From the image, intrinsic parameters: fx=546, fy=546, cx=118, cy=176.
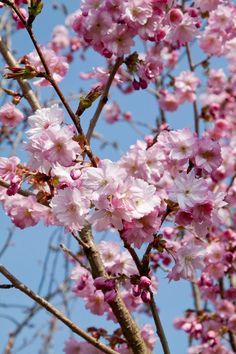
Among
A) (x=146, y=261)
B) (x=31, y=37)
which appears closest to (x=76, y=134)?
(x=31, y=37)

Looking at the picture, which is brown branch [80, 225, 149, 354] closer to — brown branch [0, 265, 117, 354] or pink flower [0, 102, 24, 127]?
brown branch [0, 265, 117, 354]

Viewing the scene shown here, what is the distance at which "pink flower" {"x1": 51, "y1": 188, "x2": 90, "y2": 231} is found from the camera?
74.9 inches

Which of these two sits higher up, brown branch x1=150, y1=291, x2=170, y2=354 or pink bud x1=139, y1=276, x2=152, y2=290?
pink bud x1=139, y1=276, x2=152, y2=290

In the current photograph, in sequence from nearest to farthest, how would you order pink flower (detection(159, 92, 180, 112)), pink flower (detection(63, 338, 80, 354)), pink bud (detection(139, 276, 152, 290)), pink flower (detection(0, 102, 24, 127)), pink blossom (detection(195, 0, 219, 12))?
pink bud (detection(139, 276, 152, 290))
pink flower (detection(0, 102, 24, 127))
pink flower (detection(63, 338, 80, 354))
pink blossom (detection(195, 0, 219, 12))
pink flower (detection(159, 92, 180, 112))

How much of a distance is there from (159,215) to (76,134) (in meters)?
0.44

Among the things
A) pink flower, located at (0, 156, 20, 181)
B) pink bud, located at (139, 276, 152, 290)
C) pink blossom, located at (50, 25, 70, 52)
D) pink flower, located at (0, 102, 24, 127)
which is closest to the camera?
pink bud, located at (139, 276, 152, 290)

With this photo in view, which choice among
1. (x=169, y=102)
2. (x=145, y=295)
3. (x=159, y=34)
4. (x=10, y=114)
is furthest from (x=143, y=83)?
(x=169, y=102)

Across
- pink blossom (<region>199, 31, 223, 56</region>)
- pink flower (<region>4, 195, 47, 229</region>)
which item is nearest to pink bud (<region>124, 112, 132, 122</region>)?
pink blossom (<region>199, 31, 223, 56</region>)

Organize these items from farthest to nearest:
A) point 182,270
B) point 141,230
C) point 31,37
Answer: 1. point 182,270
2. point 31,37
3. point 141,230

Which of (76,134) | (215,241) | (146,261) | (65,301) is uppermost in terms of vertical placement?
(65,301)

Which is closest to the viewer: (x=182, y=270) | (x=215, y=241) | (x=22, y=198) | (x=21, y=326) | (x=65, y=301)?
(x=182, y=270)

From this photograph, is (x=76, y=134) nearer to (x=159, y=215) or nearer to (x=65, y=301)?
(x=159, y=215)

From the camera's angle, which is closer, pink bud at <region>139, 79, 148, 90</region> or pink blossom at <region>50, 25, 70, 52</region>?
pink bud at <region>139, 79, 148, 90</region>

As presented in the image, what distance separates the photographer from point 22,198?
2.50 metres
